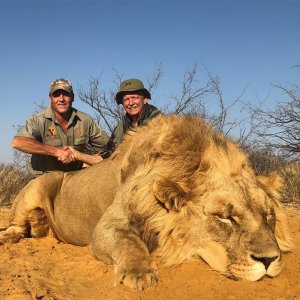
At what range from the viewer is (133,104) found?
21.2ft

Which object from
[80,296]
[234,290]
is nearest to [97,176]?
[80,296]

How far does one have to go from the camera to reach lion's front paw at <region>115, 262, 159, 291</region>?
306 cm

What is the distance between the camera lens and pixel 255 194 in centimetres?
327

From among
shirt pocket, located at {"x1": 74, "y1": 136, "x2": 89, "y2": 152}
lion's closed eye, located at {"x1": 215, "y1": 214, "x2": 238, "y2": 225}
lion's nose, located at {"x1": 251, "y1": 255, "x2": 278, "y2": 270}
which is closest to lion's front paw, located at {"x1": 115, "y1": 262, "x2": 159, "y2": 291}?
lion's closed eye, located at {"x1": 215, "y1": 214, "x2": 238, "y2": 225}

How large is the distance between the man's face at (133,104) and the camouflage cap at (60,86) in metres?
0.86

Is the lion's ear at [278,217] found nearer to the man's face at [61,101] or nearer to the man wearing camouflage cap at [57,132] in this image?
the man wearing camouflage cap at [57,132]

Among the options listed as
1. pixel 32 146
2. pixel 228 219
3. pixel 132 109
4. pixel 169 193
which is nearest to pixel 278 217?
pixel 228 219

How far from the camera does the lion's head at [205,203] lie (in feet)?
10.0

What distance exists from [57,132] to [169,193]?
12.2 ft

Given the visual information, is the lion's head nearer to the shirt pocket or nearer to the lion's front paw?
the lion's front paw

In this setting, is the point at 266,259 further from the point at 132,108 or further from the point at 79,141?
the point at 79,141

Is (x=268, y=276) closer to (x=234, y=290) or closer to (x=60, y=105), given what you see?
(x=234, y=290)

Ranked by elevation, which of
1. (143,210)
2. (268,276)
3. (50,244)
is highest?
(143,210)

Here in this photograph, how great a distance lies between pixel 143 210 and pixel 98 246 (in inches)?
24.2
